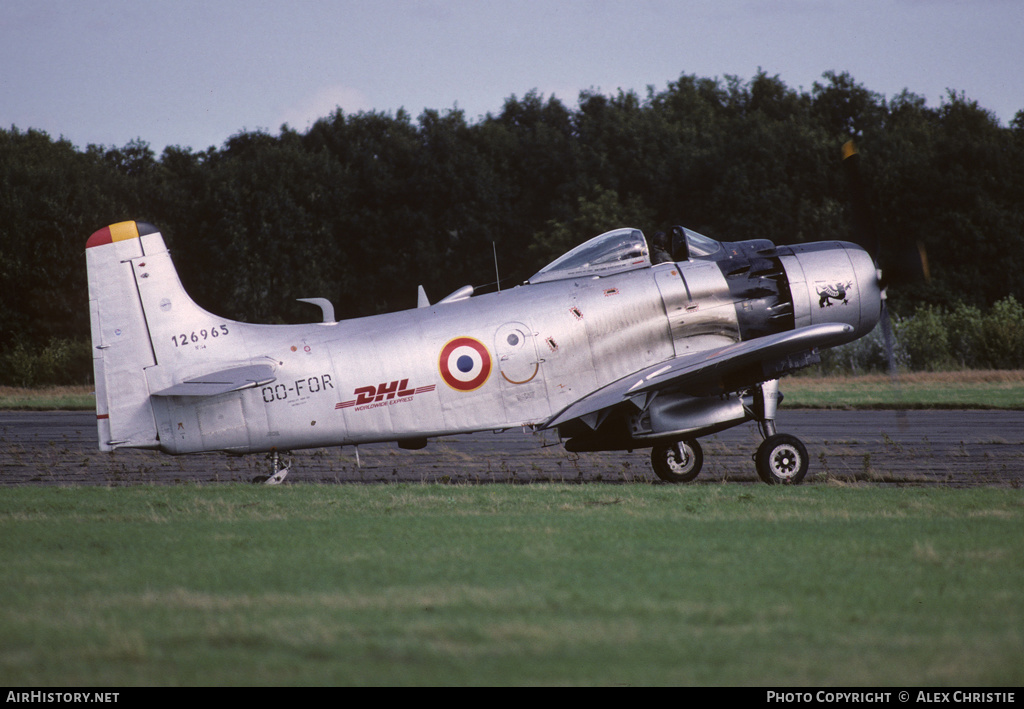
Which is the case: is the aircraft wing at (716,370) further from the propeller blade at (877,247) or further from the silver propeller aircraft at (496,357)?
the propeller blade at (877,247)

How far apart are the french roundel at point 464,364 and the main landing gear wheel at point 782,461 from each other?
11.9ft

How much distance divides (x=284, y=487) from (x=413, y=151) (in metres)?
Answer: 51.2

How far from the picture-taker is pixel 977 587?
20.5ft

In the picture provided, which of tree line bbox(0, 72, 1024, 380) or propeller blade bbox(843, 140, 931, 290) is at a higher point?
tree line bbox(0, 72, 1024, 380)

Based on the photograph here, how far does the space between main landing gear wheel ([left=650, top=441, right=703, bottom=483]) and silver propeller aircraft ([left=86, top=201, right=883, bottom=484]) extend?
0.32 m

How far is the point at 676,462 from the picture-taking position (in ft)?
44.6

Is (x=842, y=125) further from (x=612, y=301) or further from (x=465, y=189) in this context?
(x=612, y=301)

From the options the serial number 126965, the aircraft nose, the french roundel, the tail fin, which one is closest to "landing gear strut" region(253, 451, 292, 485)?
the tail fin

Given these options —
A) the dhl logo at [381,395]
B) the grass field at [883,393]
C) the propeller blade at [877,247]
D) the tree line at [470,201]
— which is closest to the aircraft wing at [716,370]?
the propeller blade at [877,247]

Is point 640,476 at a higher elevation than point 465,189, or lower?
lower

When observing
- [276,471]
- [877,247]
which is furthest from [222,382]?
[877,247]

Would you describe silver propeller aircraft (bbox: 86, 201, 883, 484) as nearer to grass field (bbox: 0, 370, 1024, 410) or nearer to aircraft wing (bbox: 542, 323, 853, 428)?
aircraft wing (bbox: 542, 323, 853, 428)

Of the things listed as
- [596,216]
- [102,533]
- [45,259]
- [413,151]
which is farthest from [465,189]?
[102,533]

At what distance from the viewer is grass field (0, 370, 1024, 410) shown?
2556cm
